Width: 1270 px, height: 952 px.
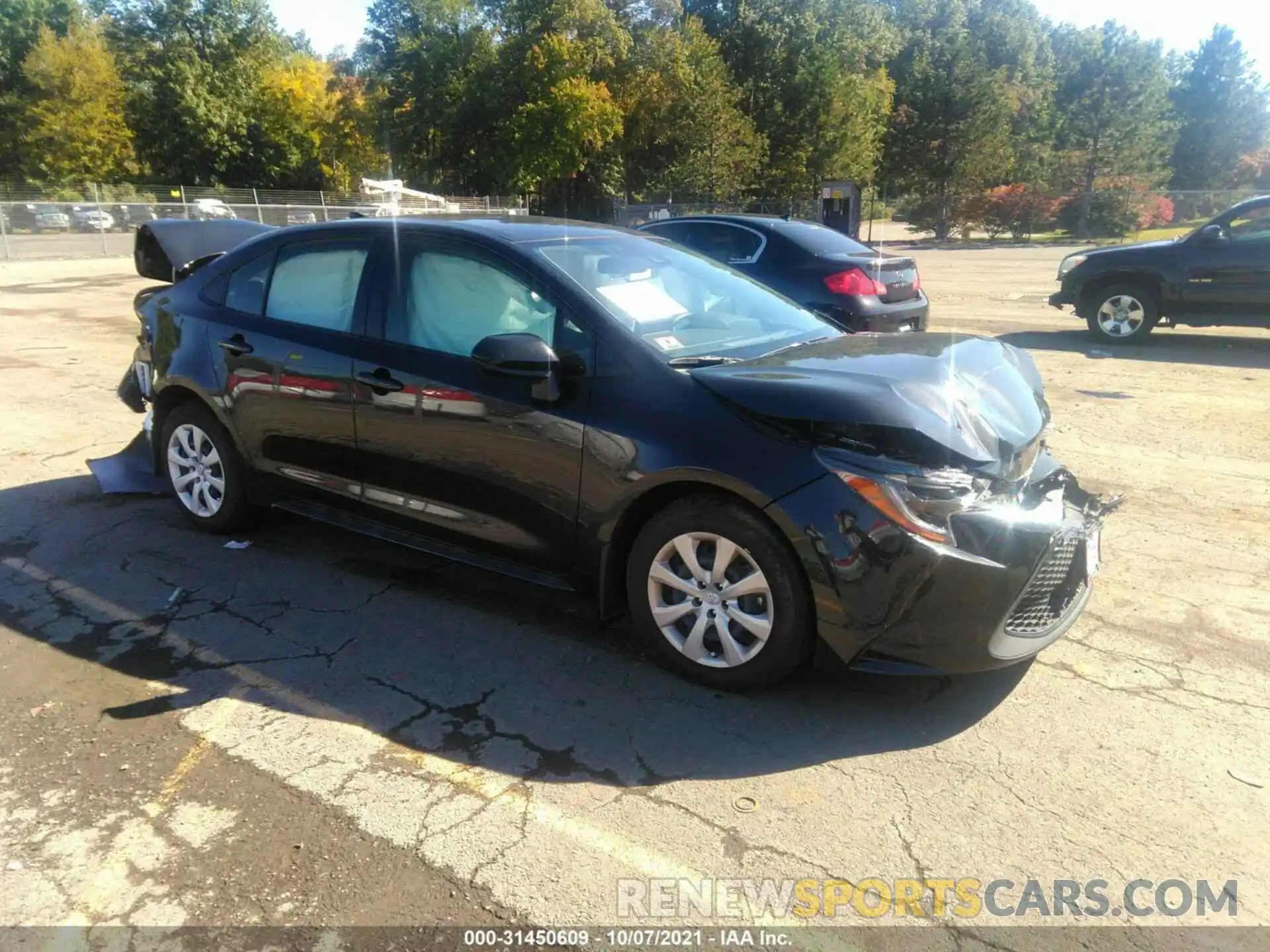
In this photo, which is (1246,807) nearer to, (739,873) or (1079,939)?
(1079,939)

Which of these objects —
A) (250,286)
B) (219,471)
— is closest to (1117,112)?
(250,286)

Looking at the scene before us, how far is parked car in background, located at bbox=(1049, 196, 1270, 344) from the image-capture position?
398 inches

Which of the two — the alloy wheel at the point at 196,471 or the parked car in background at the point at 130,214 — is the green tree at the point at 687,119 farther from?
the alloy wheel at the point at 196,471

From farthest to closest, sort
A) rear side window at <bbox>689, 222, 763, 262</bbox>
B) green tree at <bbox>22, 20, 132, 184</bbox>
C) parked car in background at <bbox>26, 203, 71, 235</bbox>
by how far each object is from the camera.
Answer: green tree at <bbox>22, 20, 132, 184</bbox> → parked car in background at <bbox>26, 203, 71, 235</bbox> → rear side window at <bbox>689, 222, 763, 262</bbox>

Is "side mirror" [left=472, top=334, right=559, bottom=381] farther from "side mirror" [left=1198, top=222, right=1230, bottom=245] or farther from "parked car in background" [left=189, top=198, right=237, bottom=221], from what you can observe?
"parked car in background" [left=189, top=198, right=237, bottom=221]

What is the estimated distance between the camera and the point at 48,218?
1182 inches

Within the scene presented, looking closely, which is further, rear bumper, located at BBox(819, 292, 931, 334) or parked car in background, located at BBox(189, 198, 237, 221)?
parked car in background, located at BBox(189, 198, 237, 221)

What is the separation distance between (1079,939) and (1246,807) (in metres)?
0.90

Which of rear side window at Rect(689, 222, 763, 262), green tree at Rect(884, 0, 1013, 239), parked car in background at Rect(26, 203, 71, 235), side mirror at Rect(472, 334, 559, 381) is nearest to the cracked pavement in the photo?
side mirror at Rect(472, 334, 559, 381)

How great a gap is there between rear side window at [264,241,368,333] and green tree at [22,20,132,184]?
55.8 meters

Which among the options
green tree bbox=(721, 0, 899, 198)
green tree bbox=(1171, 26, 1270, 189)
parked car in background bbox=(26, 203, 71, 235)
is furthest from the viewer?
green tree bbox=(1171, 26, 1270, 189)

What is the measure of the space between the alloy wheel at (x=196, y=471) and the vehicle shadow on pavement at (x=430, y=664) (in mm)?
201

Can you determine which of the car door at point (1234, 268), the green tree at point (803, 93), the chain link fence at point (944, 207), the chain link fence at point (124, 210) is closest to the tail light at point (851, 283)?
the car door at point (1234, 268)

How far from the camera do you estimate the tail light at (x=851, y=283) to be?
27.8ft
